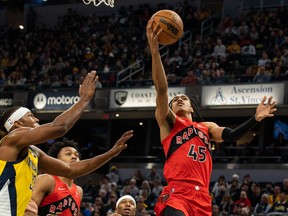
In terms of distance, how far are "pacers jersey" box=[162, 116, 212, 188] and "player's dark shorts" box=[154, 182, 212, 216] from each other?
70 mm

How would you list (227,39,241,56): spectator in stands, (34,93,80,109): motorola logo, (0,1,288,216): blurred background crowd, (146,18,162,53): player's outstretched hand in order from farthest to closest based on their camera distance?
(34,93,80,109): motorola logo → (227,39,241,56): spectator in stands → (0,1,288,216): blurred background crowd → (146,18,162,53): player's outstretched hand

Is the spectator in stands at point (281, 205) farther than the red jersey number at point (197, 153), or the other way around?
the spectator in stands at point (281, 205)

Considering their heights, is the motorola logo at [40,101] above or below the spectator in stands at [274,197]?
above

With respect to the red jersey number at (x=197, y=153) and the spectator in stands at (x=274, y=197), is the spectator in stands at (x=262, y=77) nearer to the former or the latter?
the spectator in stands at (x=274, y=197)

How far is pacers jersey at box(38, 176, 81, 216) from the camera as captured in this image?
7715mm

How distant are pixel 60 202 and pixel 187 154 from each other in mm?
1522

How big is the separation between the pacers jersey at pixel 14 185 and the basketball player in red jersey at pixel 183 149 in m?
1.83

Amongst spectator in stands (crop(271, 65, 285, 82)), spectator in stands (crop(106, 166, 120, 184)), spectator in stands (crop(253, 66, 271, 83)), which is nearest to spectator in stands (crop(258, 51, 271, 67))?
spectator in stands (crop(253, 66, 271, 83))

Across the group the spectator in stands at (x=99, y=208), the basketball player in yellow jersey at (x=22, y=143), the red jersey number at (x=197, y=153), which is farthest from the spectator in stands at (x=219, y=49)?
the basketball player in yellow jersey at (x=22, y=143)

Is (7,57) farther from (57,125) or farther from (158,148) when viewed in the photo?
(57,125)

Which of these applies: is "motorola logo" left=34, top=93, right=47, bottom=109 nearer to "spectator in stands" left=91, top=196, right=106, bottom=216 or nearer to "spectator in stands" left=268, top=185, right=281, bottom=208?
"spectator in stands" left=91, top=196, right=106, bottom=216

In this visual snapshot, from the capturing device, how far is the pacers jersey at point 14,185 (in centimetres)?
561

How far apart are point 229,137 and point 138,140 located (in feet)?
73.7

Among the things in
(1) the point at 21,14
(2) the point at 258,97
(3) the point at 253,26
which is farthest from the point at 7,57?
(2) the point at 258,97
